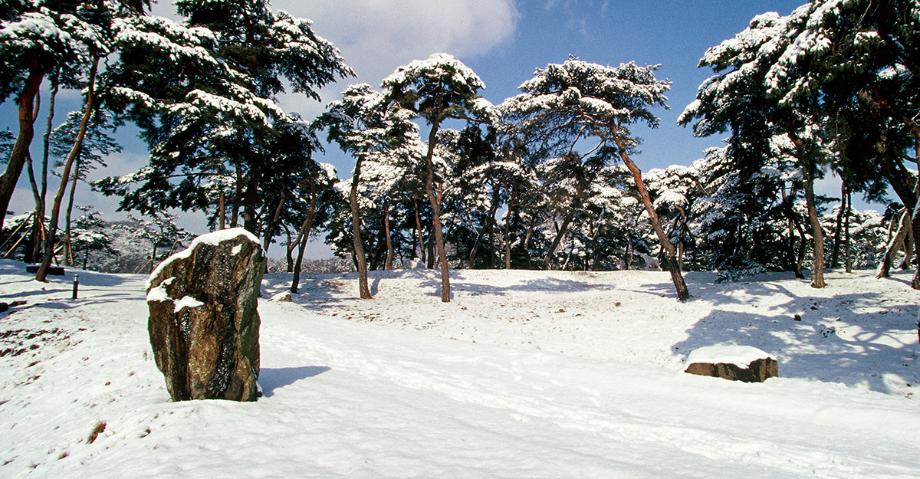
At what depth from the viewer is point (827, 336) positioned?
40.4 ft

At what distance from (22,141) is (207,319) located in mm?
14063

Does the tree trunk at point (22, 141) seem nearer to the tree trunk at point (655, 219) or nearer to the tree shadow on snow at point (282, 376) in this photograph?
the tree shadow on snow at point (282, 376)

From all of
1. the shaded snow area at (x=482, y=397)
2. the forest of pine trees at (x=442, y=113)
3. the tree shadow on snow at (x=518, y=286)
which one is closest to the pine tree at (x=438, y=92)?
the forest of pine trees at (x=442, y=113)

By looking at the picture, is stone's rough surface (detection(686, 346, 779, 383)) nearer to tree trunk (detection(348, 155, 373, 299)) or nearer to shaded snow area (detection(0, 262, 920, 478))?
shaded snow area (detection(0, 262, 920, 478))

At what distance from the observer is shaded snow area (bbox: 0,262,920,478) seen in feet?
14.8

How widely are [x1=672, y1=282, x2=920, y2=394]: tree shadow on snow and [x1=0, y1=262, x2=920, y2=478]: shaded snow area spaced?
7 cm

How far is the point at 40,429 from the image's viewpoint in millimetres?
5605

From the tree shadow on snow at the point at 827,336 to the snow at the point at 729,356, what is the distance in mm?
1593

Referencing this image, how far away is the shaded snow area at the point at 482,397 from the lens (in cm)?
451

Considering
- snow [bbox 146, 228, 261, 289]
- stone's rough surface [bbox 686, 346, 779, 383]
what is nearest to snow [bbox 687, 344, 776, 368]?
stone's rough surface [bbox 686, 346, 779, 383]

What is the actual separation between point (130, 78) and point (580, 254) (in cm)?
3993

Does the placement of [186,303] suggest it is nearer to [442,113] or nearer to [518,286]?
[442,113]

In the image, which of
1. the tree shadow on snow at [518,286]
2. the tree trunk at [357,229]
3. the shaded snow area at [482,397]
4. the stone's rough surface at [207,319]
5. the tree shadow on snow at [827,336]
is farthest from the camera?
the tree shadow on snow at [518,286]

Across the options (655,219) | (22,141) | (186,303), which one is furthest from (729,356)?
(22,141)
